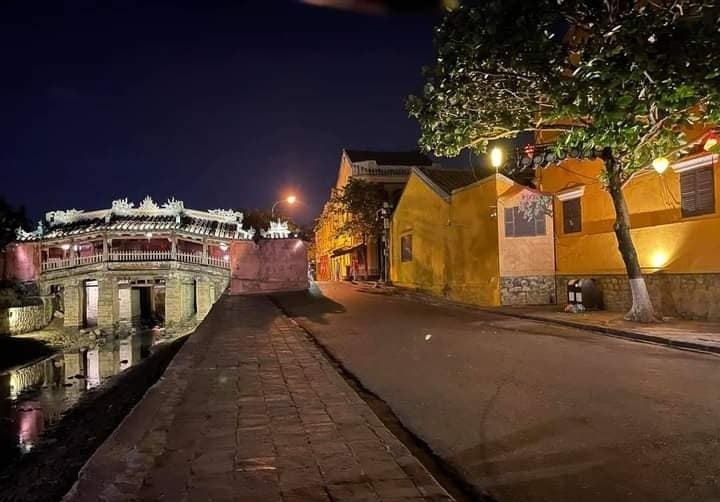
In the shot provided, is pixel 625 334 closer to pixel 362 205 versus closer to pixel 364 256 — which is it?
pixel 362 205

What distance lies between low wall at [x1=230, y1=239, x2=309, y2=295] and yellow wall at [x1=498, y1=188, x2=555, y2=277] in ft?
41.1

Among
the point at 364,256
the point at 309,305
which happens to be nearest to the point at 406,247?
the point at 309,305

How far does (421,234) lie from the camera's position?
86.1 feet

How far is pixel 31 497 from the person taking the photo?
656cm

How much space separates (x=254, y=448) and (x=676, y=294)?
13331 millimetres

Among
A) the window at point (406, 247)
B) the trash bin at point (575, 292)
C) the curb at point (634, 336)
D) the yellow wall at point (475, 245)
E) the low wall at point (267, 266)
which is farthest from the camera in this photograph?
the low wall at point (267, 266)

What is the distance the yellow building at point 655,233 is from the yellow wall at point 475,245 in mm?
2165

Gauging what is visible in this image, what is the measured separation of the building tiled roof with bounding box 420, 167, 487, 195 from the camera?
24797 millimetres

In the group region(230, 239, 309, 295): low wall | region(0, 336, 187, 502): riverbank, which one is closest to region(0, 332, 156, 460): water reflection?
region(0, 336, 187, 502): riverbank

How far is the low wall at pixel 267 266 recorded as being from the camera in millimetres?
28484

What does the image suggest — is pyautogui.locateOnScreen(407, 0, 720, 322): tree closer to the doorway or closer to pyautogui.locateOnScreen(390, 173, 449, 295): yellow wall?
pyautogui.locateOnScreen(390, 173, 449, 295): yellow wall

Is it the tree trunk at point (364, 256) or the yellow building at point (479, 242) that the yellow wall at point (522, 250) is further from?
the tree trunk at point (364, 256)

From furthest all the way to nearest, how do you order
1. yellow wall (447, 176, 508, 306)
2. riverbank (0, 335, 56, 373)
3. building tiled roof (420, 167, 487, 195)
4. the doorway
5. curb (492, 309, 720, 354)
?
the doorway < building tiled roof (420, 167, 487, 195) < riverbank (0, 335, 56, 373) < yellow wall (447, 176, 508, 306) < curb (492, 309, 720, 354)

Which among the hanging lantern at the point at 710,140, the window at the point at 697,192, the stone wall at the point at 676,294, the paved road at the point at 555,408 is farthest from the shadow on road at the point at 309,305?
the hanging lantern at the point at 710,140
